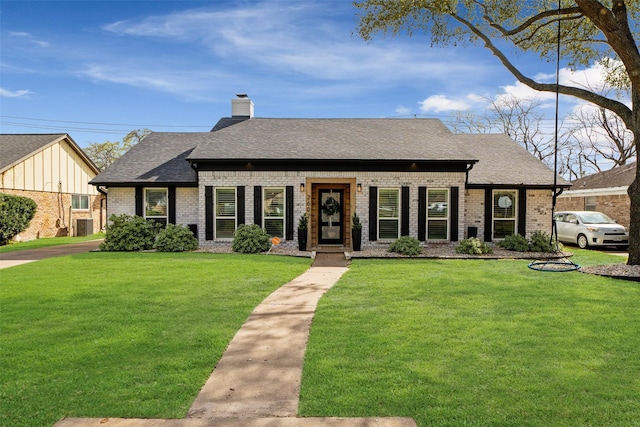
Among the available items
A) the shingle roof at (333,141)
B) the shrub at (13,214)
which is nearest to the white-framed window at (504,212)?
the shingle roof at (333,141)

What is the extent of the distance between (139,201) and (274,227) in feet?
16.5

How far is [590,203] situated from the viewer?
22.5 m

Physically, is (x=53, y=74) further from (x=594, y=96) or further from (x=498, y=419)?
(x=498, y=419)

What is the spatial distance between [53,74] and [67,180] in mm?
5677

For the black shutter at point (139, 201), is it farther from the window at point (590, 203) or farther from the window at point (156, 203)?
the window at point (590, 203)

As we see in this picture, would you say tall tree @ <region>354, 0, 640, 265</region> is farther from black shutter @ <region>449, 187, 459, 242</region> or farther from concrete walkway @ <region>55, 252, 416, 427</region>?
concrete walkway @ <region>55, 252, 416, 427</region>

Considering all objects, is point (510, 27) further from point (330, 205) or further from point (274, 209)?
point (274, 209)

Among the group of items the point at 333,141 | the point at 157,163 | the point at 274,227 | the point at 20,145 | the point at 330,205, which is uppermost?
the point at 20,145

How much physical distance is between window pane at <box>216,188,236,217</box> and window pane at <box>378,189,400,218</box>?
5059mm

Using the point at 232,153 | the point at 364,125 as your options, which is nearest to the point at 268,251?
the point at 232,153

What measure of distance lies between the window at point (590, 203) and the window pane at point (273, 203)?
56.6ft

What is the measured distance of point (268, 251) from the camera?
13633mm

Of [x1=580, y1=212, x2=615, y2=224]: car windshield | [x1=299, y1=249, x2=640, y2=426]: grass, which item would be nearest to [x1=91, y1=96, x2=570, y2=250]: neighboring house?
[x1=580, y1=212, x2=615, y2=224]: car windshield

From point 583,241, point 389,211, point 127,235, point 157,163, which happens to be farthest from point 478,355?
point 583,241
